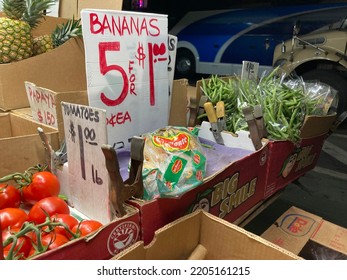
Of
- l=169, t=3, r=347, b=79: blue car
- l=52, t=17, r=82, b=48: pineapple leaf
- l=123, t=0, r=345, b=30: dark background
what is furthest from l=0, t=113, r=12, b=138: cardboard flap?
l=123, t=0, r=345, b=30: dark background

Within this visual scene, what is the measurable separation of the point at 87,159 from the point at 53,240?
294 millimetres

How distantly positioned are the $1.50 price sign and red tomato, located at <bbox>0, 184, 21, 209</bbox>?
1.38ft

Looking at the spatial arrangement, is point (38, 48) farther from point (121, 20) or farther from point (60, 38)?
point (121, 20)

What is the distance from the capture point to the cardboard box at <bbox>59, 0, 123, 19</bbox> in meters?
1.87

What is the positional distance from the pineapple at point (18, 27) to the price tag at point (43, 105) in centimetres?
33

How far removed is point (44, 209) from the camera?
1.05m

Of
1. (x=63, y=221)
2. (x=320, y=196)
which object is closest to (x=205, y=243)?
(x=63, y=221)

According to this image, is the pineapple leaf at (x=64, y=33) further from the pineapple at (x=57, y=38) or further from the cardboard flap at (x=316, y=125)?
the cardboard flap at (x=316, y=125)

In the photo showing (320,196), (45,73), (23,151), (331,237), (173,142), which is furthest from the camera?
(320,196)

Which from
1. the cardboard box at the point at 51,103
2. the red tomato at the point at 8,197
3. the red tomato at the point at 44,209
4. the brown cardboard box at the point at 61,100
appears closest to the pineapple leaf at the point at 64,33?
the cardboard box at the point at 51,103

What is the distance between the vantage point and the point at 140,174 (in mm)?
1012

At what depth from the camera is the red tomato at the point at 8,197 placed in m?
1.13

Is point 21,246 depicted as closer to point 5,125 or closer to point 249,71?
point 5,125
